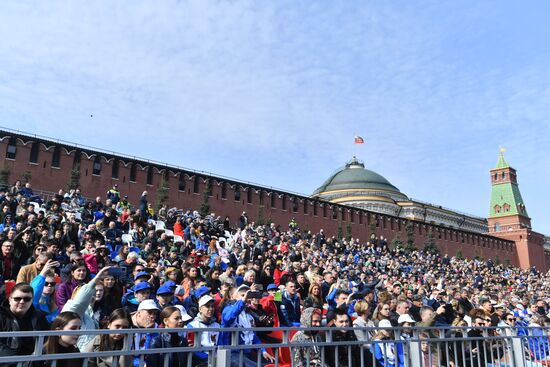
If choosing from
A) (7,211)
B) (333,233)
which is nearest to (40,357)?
(7,211)

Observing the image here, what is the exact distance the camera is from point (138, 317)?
5.16 meters

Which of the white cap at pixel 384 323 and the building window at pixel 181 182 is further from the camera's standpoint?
the building window at pixel 181 182

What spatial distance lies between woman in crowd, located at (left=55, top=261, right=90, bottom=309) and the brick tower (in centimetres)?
7016

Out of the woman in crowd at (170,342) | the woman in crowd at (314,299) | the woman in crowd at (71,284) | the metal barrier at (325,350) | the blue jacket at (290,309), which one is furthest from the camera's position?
the woman in crowd at (314,299)

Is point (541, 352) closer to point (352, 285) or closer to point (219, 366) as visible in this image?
point (219, 366)

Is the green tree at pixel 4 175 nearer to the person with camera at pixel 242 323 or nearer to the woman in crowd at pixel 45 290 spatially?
the woman in crowd at pixel 45 290

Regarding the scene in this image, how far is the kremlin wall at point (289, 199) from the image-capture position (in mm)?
31547

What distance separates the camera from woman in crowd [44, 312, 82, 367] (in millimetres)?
3467

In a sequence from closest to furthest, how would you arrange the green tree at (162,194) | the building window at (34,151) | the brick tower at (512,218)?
the building window at (34,151), the green tree at (162,194), the brick tower at (512,218)

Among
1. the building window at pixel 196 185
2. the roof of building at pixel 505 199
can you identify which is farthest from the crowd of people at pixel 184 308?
the roof of building at pixel 505 199

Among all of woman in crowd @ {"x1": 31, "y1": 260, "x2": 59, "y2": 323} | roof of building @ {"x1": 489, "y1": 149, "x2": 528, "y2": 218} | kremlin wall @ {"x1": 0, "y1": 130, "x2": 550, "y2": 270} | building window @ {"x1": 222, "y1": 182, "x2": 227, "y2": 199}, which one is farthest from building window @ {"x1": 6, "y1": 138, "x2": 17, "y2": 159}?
roof of building @ {"x1": 489, "y1": 149, "x2": 528, "y2": 218}

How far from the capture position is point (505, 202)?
268ft

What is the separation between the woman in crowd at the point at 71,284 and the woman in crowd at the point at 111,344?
2173 mm

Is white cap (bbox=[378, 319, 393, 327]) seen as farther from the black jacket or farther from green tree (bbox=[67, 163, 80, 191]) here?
green tree (bbox=[67, 163, 80, 191])
